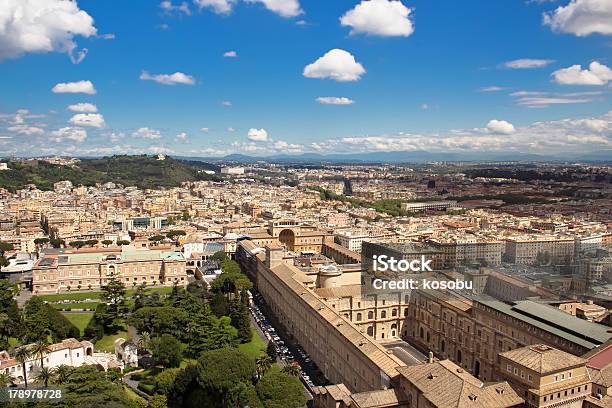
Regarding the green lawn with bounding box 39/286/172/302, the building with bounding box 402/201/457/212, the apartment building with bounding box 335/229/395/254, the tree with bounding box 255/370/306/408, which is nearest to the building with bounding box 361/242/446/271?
the apartment building with bounding box 335/229/395/254

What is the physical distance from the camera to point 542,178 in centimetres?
14362

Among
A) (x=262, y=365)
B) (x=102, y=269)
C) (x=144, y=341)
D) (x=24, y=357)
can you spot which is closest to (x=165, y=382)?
(x=262, y=365)

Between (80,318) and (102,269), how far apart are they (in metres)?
11.7

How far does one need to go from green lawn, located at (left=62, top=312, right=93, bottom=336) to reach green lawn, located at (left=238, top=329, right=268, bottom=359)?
43.6 ft

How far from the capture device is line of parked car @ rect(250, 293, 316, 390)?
3271cm

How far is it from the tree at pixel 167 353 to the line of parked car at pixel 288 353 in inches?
269

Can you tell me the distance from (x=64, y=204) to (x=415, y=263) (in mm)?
84687

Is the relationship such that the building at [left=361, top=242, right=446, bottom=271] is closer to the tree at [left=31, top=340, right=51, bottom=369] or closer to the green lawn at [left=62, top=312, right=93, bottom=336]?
the green lawn at [left=62, top=312, right=93, bottom=336]

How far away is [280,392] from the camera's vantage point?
85.3ft

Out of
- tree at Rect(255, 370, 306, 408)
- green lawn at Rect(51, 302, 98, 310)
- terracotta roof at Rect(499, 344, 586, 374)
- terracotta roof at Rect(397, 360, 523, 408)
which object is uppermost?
terracotta roof at Rect(499, 344, 586, 374)

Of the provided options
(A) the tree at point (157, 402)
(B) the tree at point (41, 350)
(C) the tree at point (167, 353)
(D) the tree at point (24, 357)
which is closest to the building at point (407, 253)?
(C) the tree at point (167, 353)

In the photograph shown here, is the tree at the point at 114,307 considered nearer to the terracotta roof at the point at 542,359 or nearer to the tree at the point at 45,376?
the tree at the point at 45,376

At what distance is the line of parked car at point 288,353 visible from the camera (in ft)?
107

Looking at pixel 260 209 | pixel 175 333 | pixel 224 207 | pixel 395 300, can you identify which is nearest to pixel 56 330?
pixel 175 333
